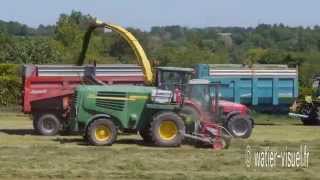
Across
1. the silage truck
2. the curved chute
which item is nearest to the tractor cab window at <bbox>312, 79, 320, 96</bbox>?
the silage truck

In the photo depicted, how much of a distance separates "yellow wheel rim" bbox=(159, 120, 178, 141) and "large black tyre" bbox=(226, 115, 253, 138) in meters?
3.99

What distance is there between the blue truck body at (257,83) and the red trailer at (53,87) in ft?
18.3

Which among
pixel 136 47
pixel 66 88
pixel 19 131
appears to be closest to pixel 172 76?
pixel 66 88

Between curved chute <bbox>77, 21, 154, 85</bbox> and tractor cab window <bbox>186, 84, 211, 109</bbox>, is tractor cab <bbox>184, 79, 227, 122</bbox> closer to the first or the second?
tractor cab window <bbox>186, 84, 211, 109</bbox>

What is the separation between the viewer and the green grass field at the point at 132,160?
1312 cm

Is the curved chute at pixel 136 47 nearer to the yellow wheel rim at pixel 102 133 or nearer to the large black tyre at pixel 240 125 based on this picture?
the large black tyre at pixel 240 125

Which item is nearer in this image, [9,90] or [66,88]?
[66,88]

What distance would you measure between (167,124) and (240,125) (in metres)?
4.42

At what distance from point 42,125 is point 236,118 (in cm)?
579

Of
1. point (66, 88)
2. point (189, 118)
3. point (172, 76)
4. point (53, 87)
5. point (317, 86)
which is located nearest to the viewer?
point (189, 118)

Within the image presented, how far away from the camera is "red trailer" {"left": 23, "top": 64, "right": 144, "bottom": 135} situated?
22580 mm

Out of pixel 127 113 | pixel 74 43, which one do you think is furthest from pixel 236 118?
pixel 74 43

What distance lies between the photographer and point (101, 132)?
18.7m

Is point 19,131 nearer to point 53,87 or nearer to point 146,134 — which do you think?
point 53,87
